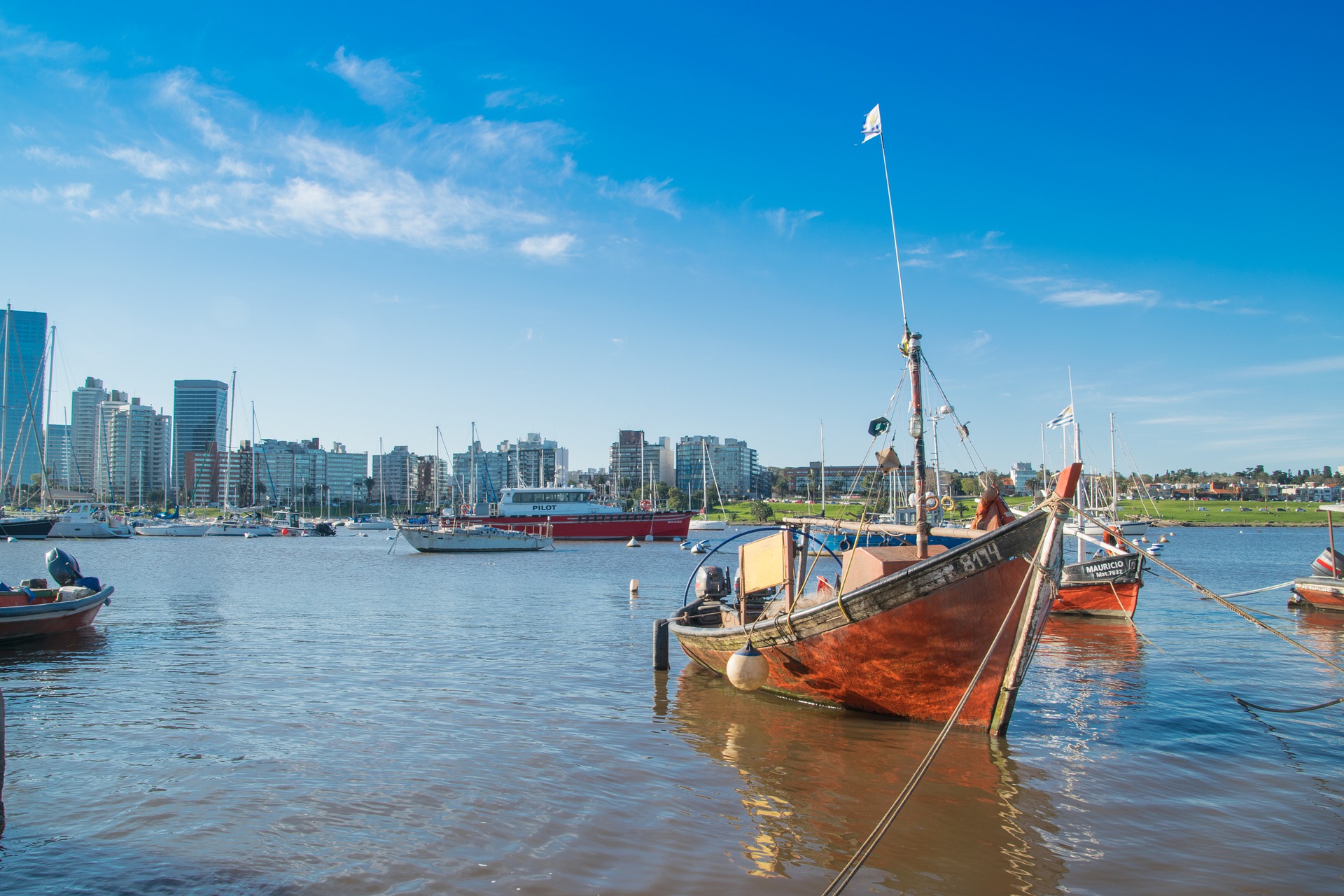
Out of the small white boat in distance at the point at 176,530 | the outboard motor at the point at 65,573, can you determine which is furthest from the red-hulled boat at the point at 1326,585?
the small white boat in distance at the point at 176,530

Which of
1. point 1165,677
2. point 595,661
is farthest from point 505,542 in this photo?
point 1165,677

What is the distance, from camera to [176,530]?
302 ft

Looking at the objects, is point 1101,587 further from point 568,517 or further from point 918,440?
point 568,517

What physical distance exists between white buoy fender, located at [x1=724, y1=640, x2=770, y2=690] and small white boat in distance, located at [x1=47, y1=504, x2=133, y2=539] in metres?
95.0

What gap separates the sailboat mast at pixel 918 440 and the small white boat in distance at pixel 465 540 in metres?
51.7

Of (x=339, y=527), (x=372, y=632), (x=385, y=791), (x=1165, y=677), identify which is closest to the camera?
(x=385, y=791)

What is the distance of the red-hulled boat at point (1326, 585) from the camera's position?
2378 centimetres

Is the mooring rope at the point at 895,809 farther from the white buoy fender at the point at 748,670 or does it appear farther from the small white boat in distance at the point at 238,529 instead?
the small white boat in distance at the point at 238,529

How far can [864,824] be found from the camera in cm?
762

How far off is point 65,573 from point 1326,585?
35.7 m

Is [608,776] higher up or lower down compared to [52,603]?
lower down

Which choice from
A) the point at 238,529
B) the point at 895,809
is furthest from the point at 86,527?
the point at 895,809

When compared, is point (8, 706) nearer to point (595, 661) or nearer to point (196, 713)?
point (196, 713)

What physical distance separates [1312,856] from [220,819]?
10.2m
